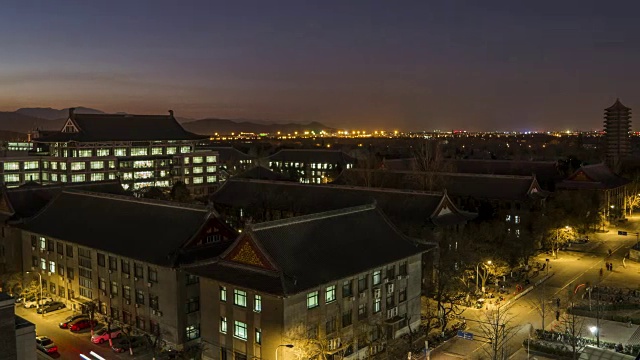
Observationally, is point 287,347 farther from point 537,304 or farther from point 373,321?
point 537,304

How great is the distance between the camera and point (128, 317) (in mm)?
43312

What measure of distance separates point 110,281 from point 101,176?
61069mm

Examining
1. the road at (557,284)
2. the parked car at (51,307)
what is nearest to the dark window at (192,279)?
the parked car at (51,307)

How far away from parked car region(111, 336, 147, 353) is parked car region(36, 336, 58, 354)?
3760 millimetres

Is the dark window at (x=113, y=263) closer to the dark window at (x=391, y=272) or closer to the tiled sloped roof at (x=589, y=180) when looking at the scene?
the dark window at (x=391, y=272)

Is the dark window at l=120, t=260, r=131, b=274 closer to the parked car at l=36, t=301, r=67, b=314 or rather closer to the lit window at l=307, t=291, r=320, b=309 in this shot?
the parked car at l=36, t=301, r=67, b=314

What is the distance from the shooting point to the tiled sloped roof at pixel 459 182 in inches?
2953

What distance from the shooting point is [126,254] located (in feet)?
139

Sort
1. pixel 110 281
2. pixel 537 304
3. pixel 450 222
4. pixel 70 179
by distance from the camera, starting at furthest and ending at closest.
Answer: pixel 70 179 < pixel 450 222 < pixel 537 304 < pixel 110 281

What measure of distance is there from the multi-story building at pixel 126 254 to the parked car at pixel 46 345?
5.71m

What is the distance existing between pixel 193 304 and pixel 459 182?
49.0m

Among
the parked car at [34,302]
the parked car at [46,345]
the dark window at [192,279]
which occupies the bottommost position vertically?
the parked car at [34,302]

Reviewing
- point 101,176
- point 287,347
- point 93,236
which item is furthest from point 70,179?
point 287,347

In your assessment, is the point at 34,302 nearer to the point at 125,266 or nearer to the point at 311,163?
the point at 125,266
